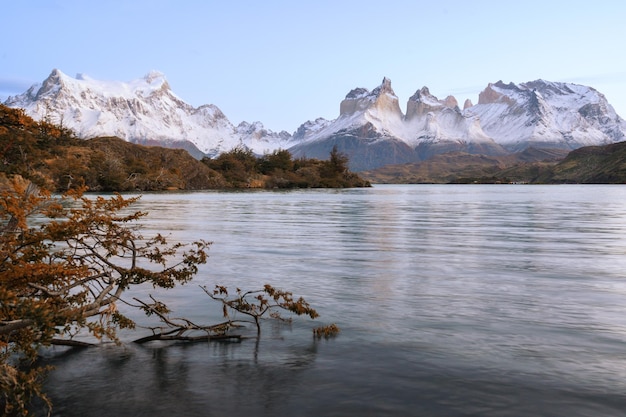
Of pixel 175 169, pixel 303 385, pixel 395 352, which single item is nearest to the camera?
pixel 303 385

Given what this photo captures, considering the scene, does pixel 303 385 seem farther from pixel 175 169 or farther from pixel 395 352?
pixel 175 169

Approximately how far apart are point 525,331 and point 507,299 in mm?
3352

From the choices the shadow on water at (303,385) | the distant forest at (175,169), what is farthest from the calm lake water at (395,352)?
the distant forest at (175,169)

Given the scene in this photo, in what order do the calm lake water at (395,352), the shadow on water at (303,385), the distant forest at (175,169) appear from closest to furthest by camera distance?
the shadow on water at (303,385)
the calm lake water at (395,352)
the distant forest at (175,169)

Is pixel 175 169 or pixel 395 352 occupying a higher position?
pixel 175 169

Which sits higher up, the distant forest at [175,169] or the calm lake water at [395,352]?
the distant forest at [175,169]

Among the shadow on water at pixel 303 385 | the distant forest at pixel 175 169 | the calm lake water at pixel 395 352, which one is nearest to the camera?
the shadow on water at pixel 303 385

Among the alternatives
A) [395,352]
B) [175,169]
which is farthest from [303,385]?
[175,169]

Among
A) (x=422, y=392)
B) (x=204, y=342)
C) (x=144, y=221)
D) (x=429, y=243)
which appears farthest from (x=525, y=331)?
(x=144, y=221)

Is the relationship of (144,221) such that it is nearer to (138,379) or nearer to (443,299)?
(443,299)

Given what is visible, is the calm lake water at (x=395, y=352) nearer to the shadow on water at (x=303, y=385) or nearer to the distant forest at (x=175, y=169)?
the shadow on water at (x=303, y=385)

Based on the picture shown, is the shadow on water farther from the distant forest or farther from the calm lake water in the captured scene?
the distant forest

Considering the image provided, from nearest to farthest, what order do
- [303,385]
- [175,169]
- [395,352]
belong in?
[303,385]
[395,352]
[175,169]

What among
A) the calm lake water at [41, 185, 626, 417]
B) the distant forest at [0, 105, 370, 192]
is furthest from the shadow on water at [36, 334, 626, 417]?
the distant forest at [0, 105, 370, 192]
